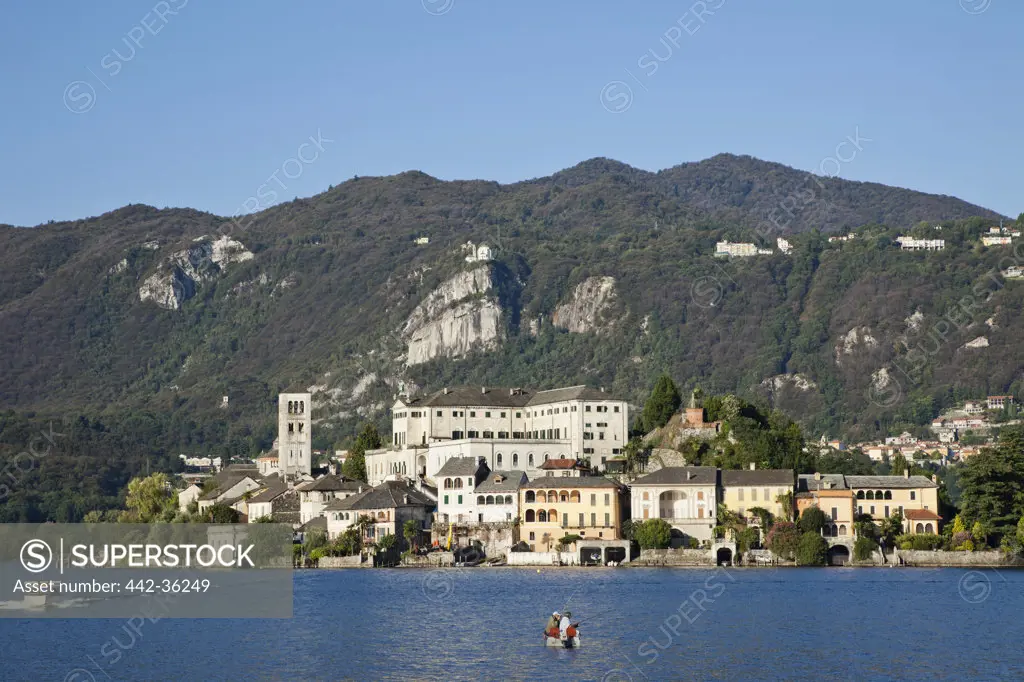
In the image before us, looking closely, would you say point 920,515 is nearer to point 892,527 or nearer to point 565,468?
point 892,527

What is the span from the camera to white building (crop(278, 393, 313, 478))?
17025 centimetres

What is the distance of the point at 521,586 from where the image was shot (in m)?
99.7

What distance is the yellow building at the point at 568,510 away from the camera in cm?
12331

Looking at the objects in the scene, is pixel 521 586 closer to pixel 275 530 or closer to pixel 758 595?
pixel 758 595

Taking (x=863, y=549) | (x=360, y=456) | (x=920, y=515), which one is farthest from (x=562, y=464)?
(x=360, y=456)

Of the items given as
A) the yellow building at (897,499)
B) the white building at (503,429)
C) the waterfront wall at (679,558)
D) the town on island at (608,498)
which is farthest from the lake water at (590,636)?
the white building at (503,429)

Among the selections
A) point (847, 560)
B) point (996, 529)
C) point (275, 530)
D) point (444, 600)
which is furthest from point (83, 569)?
point (996, 529)

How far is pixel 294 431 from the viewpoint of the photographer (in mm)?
171000

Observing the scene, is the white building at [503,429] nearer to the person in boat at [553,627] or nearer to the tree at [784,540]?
the tree at [784,540]

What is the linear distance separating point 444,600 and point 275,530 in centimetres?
4297

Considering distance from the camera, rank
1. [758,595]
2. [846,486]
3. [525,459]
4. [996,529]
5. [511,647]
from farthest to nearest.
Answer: [525,459], [846,486], [996,529], [758,595], [511,647]

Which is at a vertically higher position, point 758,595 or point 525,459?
point 525,459

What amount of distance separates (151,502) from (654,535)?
183ft

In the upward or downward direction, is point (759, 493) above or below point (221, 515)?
above
